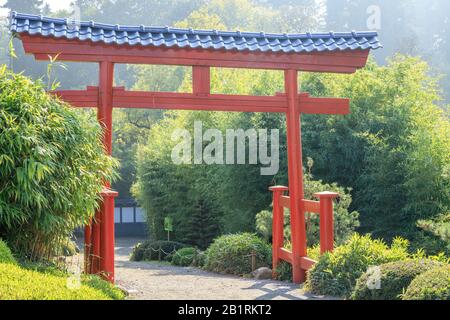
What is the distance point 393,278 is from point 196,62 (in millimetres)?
3291

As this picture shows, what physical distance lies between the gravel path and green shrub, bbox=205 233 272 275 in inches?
9.1

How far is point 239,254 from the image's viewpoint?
936cm

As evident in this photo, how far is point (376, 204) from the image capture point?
35.6 feet

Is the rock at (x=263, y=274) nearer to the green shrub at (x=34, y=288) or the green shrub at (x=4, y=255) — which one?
the green shrub at (x=34, y=288)

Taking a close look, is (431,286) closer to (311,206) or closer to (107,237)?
(311,206)

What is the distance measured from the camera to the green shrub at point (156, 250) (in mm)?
13507

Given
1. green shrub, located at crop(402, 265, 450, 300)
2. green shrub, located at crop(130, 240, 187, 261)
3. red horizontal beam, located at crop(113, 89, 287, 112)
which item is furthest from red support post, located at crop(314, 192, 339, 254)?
green shrub, located at crop(130, 240, 187, 261)

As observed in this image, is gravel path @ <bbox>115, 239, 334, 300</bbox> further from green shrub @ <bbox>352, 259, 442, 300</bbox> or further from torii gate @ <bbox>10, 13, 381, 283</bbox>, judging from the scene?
green shrub @ <bbox>352, 259, 442, 300</bbox>

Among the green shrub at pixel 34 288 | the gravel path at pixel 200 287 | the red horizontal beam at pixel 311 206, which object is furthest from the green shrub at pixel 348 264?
the green shrub at pixel 34 288

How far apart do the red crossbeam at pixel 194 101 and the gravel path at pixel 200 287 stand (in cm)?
201

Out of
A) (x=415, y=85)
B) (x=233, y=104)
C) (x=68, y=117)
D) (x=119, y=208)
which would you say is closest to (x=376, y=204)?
(x=415, y=85)

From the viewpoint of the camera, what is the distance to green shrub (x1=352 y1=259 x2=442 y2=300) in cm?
544

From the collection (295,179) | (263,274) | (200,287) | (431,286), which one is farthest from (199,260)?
(431,286)
